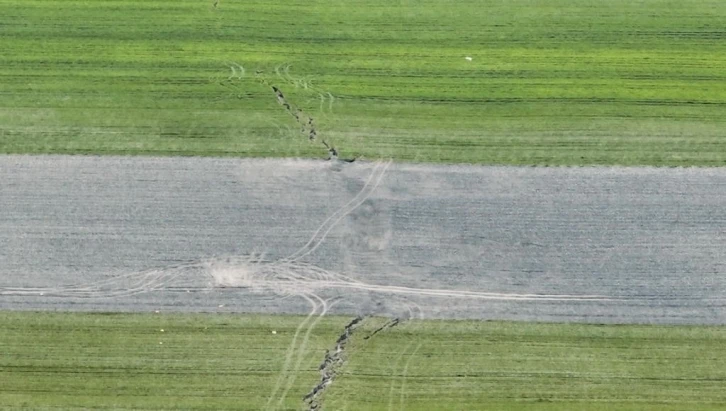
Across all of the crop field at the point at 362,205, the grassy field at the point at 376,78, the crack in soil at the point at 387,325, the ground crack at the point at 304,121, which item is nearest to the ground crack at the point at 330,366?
the crop field at the point at 362,205

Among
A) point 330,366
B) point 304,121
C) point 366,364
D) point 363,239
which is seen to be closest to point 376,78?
point 304,121

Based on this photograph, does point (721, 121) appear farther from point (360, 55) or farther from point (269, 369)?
point (269, 369)

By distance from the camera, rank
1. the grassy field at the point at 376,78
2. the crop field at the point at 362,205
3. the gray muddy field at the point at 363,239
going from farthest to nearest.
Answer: the grassy field at the point at 376,78 < the gray muddy field at the point at 363,239 < the crop field at the point at 362,205

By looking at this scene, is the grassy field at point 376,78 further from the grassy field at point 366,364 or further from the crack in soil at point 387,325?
the grassy field at point 366,364

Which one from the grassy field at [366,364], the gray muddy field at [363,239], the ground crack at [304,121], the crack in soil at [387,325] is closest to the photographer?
the grassy field at [366,364]

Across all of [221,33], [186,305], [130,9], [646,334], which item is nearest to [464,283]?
[646,334]

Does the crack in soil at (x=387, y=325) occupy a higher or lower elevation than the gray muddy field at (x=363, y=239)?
lower

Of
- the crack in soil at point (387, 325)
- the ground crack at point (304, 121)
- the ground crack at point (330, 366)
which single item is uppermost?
the ground crack at point (304, 121)

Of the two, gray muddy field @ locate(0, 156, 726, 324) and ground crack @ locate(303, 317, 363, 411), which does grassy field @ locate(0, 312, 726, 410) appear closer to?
ground crack @ locate(303, 317, 363, 411)
